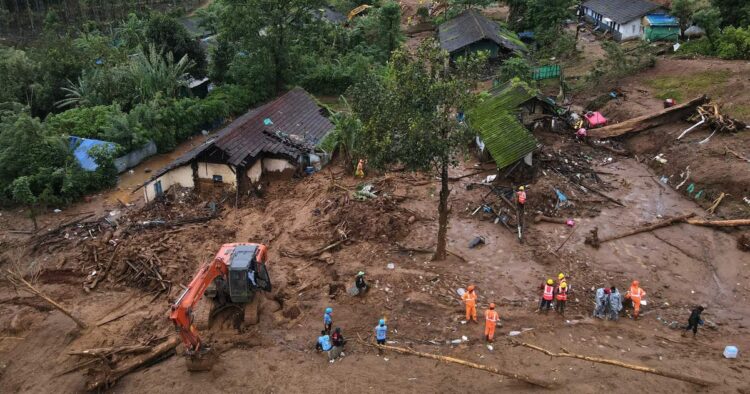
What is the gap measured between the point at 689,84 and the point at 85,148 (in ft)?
108

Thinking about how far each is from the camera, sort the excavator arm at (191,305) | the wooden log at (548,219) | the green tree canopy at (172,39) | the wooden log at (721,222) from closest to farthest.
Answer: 1. the excavator arm at (191,305)
2. the wooden log at (721,222)
3. the wooden log at (548,219)
4. the green tree canopy at (172,39)

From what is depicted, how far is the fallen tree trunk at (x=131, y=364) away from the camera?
47.2ft

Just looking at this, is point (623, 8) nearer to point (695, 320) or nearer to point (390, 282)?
point (695, 320)

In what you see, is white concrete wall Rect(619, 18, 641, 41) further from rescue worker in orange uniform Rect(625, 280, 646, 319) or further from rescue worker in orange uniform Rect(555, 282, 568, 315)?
rescue worker in orange uniform Rect(555, 282, 568, 315)

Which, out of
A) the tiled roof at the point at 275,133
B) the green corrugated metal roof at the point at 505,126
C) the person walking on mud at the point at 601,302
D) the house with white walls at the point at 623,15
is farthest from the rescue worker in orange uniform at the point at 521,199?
the house with white walls at the point at 623,15

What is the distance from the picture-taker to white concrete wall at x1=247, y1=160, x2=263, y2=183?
2482 cm

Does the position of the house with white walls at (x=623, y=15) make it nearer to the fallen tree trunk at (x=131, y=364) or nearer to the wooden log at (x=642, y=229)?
the wooden log at (x=642, y=229)

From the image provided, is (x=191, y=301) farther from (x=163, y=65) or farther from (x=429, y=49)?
(x=163, y=65)

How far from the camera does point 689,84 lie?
3130cm

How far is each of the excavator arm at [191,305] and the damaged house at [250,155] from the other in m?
8.79

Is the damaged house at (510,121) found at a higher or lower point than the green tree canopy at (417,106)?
lower

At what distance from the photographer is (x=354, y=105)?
15.9m

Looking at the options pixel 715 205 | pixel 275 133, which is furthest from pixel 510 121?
pixel 275 133

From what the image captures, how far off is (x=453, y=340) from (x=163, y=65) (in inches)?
1022
